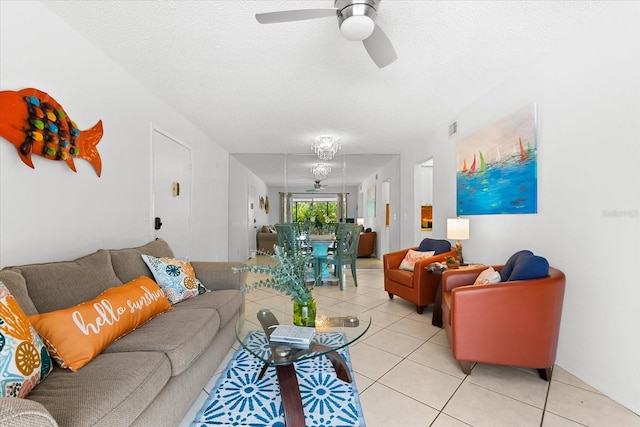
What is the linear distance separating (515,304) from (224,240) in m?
4.95

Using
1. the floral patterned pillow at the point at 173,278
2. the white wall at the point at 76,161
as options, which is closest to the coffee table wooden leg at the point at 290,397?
the floral patterned pillow at the point at 173,278

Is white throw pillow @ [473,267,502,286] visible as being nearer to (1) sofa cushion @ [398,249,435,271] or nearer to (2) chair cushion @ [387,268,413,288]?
(2) chair cushion @ [387,268,413,288]

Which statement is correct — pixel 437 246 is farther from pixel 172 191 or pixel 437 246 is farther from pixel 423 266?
pixel 172 191

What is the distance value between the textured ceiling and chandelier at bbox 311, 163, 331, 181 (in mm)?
2347

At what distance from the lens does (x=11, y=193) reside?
1.79 meters

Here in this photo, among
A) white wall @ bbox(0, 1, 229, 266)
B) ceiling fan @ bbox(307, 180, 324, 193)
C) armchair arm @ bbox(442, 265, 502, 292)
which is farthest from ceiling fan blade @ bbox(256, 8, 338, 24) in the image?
ceiling fan @ bbox(307, 180, 324, 193)

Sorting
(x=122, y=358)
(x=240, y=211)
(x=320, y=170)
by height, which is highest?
(x=320, y=170)

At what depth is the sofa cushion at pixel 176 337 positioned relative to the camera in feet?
5.05

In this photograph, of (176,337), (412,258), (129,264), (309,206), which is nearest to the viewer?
(176,337)

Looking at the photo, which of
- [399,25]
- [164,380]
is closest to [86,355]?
[164,380]

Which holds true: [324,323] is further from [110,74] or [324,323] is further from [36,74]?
[110,74]

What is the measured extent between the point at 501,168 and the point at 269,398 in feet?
9.27

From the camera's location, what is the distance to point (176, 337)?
164cm

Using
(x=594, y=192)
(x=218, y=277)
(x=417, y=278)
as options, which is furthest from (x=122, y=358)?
(x=594, y=192)
